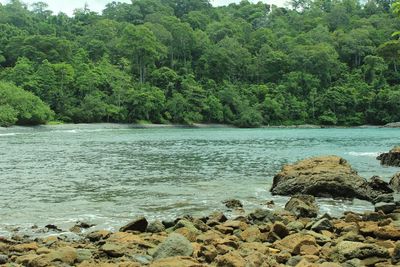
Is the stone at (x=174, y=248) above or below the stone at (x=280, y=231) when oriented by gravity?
above

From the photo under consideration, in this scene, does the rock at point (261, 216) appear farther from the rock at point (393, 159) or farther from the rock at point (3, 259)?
the rock at point (393, 159)

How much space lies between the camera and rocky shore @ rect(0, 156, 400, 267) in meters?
8.62

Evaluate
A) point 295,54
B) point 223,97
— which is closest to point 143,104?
point 223,97

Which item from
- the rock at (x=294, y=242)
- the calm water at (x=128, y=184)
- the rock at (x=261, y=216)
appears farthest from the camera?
the calm water at (x=128, y=184)

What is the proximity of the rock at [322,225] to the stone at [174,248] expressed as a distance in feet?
13.8

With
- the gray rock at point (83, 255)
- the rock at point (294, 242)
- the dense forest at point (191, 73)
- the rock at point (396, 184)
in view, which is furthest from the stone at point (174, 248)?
the dense forest at point (191, 73)

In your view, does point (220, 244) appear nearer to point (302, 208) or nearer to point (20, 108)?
point (302, 208)

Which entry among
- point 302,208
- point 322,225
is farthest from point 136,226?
point 302,208

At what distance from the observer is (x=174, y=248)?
8953mm

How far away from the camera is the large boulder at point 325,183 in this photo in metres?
18.4

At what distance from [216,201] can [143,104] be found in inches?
3340

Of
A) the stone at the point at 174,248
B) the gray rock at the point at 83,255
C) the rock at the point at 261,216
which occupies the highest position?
the stone at the point at 174,248

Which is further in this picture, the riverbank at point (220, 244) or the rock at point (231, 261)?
the riverbank at point (220, 244)

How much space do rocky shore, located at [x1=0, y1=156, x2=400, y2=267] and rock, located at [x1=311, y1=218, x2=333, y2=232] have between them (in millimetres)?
26
